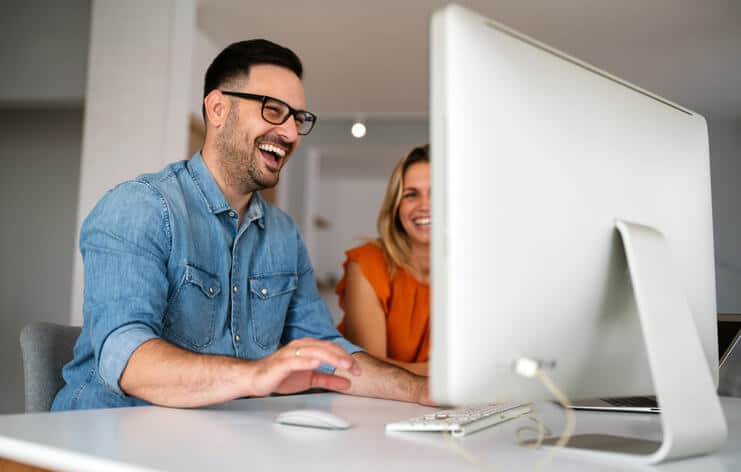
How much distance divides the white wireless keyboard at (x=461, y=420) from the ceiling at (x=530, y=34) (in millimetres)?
3288

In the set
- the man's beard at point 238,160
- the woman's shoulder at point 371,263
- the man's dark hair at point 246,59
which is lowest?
the woman's shoulder at point 371,263

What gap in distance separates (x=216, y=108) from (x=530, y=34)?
316 centimetres

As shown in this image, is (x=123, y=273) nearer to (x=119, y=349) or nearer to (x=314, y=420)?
(x=119, y=349)

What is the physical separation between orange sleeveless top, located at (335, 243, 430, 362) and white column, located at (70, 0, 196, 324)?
1.92m

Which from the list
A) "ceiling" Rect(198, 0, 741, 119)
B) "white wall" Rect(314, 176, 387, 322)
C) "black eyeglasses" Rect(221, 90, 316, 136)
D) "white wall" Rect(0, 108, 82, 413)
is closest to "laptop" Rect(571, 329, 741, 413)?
"black eyeglasses" Rect(221, 90, 316, 136)

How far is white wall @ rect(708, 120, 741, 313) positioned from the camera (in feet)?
19.3

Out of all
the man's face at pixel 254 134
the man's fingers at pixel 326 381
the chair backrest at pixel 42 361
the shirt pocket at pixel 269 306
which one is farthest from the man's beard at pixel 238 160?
the man's fingers at pixel 326 381

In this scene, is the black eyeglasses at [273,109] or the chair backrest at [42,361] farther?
the black eyeglasses at [273,109]

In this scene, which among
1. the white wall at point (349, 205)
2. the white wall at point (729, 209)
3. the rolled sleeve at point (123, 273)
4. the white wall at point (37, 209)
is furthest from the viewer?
the white wall at point (349, 205)

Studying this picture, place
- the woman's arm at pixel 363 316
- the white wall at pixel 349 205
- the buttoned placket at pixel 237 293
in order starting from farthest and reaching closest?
the white wall at pixel 349 205
the woman's arm at pixel 363 316
the buttoned placket at pixel 237 293

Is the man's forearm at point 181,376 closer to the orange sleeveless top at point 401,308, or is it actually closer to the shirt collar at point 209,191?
the shirt collar at point 209,191

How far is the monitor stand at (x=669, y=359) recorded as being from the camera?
0.83 meters

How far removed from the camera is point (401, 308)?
2.53m

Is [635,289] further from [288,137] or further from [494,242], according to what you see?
[288,137]
